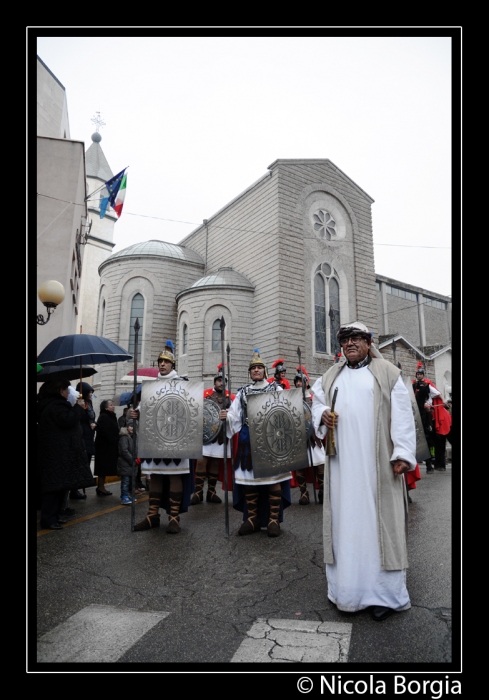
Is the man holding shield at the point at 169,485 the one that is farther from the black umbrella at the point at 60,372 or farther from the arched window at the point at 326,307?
the arched window at the point at 326,307

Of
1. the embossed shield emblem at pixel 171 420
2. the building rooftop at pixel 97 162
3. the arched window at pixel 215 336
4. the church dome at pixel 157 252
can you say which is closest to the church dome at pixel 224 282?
the arched window at pixel 215 336

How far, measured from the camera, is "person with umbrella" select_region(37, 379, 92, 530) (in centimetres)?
601

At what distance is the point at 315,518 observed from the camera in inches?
258

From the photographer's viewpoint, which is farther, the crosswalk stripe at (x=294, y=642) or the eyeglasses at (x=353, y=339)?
the eyeglasses at (x=353, y=339)

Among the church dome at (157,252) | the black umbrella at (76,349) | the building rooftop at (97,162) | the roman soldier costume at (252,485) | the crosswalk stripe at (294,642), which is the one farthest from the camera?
the building rooftop at (97,162)

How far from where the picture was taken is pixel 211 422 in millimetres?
7828

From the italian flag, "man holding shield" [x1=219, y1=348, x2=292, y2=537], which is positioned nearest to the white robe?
"man holding shield" [x1=219, y1=348, x2=292, y2=537]

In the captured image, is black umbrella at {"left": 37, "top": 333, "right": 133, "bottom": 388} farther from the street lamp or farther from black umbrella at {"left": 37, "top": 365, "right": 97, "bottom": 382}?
black umbrella at {"left": 37, "top": 365, "right": 97, "bottom": 382}

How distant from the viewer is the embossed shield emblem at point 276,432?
5.54m

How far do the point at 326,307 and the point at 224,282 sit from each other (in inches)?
220

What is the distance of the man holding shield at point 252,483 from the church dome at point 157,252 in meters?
23.2
